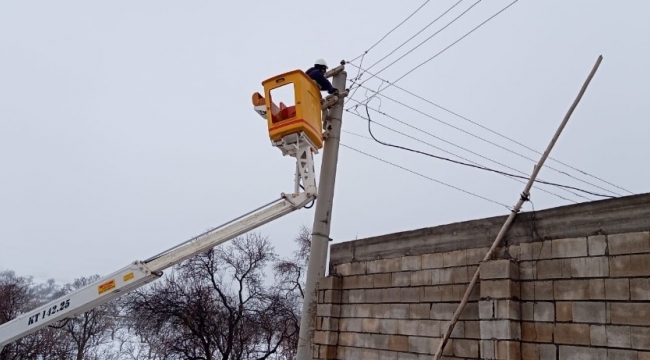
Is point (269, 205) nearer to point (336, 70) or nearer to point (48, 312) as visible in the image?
point (336, 70)

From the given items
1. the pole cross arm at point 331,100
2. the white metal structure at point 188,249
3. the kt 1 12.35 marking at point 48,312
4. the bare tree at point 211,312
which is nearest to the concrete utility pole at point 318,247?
the white metal structure at point 188,249

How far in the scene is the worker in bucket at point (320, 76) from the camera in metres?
7.93

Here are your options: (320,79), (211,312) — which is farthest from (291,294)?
(320,79)

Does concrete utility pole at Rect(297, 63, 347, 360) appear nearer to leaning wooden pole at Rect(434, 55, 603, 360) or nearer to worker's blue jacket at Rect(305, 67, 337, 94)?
worker's blue jacket at Rect(305, 67, 337, 94)

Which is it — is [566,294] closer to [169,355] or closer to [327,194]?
[327,194]

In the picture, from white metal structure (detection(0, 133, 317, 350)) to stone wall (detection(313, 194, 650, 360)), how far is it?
1.45 metres

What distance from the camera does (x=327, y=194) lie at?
774 cm

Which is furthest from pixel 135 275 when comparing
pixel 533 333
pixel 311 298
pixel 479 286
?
pixel 533 333

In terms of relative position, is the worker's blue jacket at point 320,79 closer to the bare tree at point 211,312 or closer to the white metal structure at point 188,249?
the white metal structure at point 188,249

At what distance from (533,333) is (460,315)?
2.87 ft

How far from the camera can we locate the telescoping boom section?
732cm

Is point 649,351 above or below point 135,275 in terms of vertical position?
below

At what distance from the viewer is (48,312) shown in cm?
790

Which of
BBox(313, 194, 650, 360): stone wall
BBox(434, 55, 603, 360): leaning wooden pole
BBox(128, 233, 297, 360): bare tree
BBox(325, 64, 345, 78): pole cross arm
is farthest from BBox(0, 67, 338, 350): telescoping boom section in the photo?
BBox(128, 233, 297, 360): bare tree
